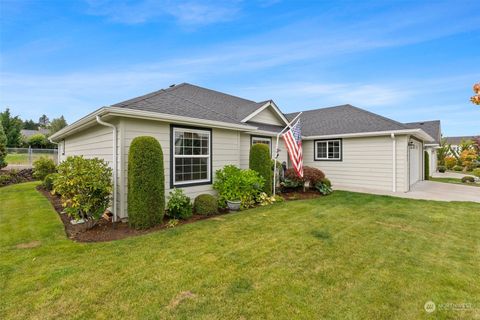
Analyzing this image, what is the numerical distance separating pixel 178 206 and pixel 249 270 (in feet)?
9.96

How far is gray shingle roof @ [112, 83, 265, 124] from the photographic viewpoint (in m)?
6.56

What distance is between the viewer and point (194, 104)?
8.39 meters

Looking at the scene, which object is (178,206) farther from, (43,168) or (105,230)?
(43,168)

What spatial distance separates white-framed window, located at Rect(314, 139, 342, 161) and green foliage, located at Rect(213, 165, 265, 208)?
656 cm

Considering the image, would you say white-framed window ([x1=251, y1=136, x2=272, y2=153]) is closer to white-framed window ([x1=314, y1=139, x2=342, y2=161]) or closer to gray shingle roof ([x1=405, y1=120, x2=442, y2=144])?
white-framed window ([x1=314, y1=139, x2=342, y2=161])

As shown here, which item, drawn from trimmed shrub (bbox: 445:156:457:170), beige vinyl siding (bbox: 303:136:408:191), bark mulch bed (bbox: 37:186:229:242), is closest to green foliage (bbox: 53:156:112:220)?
bark mulch bed (bbox: 37:186:229:242)

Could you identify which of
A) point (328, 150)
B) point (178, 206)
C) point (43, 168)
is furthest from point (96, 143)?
point (328, 150)

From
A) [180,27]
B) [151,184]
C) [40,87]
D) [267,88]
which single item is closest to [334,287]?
[151,184]

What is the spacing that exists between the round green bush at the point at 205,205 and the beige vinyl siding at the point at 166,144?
403 mm

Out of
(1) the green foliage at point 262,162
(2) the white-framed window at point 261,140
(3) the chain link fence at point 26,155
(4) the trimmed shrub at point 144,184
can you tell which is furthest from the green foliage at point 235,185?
(3) the chain link fence at point 26,155

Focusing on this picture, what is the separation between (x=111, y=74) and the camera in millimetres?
12344

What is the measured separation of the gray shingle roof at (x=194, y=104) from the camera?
656 cm

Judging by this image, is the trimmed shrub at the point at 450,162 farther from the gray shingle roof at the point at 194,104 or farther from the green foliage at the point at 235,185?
the green foliage at the point at 235,185

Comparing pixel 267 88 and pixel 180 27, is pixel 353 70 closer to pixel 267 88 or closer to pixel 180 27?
pixel 267 88
